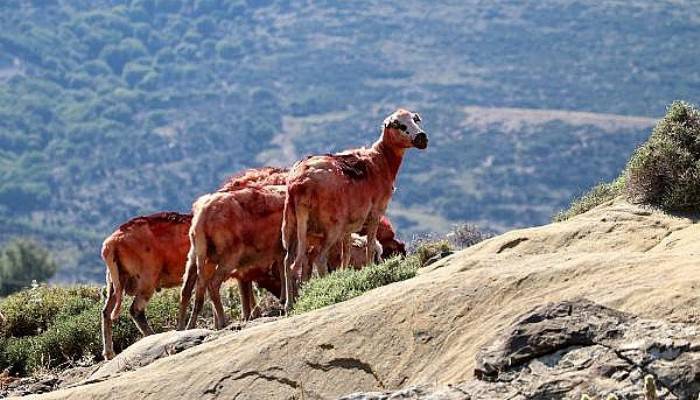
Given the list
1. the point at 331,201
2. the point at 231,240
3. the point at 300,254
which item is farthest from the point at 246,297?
the point at 331,201

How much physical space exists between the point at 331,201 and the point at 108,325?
345 centimetres

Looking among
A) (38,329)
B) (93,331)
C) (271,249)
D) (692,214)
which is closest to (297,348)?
(692,214)

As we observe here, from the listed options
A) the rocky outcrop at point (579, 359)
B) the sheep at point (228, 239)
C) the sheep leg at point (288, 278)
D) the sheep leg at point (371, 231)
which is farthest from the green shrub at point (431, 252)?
the rocky outcrop at point (579, 359)

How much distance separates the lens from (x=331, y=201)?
17.9 m

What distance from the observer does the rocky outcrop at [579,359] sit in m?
10.1

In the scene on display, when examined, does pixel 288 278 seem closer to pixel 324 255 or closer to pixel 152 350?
pixel 324 255

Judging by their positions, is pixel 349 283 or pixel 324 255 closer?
pixel 349 283

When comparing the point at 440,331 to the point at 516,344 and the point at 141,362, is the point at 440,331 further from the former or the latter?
the point at 141,362

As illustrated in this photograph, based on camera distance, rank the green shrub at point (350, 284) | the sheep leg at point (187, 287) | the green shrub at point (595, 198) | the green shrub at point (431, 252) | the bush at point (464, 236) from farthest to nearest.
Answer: the bush at point (464, 236), the sheep leg at point (187, 287), the green shrub at point (431, 252), the green shrub at point (595, 198), the green shrub at point (350, 284)

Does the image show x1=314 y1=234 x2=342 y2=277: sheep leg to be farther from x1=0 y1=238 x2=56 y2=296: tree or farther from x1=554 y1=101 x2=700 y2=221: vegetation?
x1=0 y1=238 x2=56 y2=296: tree

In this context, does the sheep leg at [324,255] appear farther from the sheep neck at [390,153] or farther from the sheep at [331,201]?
the sheep neck at [390,153]

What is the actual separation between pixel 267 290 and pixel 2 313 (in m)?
4.42

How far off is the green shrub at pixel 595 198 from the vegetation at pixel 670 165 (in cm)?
119

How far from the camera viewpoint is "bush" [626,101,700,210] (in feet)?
49.2
